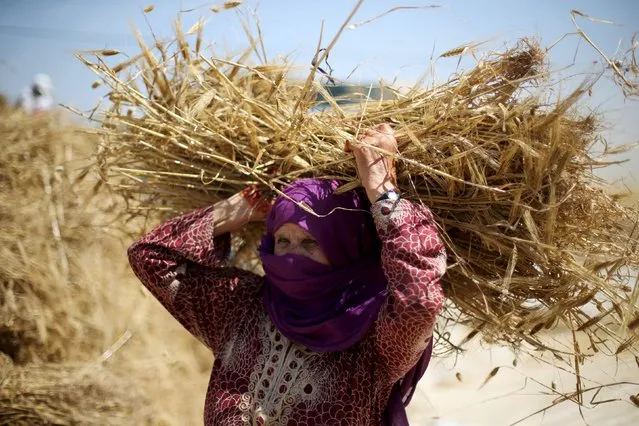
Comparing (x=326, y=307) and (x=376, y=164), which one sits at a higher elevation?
(x=376, y=164)

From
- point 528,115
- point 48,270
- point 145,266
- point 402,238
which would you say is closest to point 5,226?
point 48,270

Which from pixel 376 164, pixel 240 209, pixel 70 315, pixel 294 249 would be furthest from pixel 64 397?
pixel 376 164

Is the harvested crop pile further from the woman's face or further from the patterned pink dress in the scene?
the woman's face

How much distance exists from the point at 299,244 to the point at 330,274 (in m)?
0.11

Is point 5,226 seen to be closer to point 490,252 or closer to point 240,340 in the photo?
point 240,340

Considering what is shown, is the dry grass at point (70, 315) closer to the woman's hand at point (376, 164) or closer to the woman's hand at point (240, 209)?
the woman's hand at point (240, 209)

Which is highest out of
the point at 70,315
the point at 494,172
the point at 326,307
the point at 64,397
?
the point at 494,172

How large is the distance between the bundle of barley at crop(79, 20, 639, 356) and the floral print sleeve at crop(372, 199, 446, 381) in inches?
4.3

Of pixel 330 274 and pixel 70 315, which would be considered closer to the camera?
pixel 330 274

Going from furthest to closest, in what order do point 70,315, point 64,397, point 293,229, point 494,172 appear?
point 70,315
point 64,397
point 293,229
point 494,172

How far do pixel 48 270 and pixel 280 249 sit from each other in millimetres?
2077

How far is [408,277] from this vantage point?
126cm

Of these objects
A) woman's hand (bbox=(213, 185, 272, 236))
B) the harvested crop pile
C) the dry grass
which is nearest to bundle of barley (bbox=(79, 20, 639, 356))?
woman's hand (bbox=(213, 185, 272, 236))

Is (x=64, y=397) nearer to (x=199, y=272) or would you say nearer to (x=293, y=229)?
(x=199, y=272)
